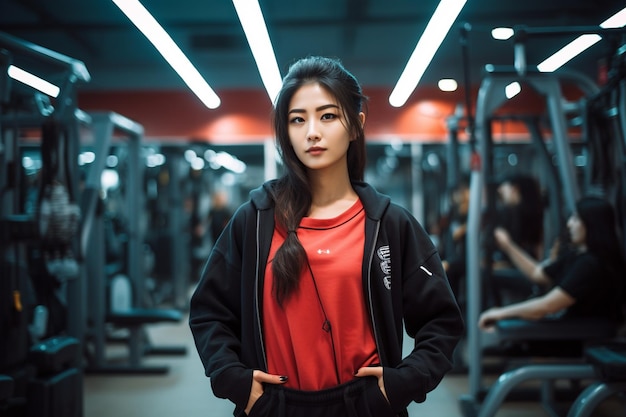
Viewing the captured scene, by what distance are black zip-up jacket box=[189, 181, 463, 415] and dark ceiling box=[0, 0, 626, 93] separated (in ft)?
1.48

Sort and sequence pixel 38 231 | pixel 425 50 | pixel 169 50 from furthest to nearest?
pixel 38 231 → pixel 169 50 → pixel 425 50

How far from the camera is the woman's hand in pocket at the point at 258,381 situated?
1051mm

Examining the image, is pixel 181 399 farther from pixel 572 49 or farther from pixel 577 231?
pixel 572 49

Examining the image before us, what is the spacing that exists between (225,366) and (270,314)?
0.14 meters

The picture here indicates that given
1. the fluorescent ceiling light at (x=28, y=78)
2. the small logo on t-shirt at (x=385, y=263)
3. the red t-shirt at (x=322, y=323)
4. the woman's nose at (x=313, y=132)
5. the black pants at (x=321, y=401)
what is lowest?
the black pants at (x=321, y=401)

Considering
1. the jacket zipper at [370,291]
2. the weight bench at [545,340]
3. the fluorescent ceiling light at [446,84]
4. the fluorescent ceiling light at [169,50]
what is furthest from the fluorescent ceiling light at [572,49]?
the weight bench at [545,340]

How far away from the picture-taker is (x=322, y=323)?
1093 mm

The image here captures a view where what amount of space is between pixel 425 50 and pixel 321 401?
0.95 metres

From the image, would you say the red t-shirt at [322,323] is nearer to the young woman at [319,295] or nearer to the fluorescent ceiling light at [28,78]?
the young woman at [319,295]

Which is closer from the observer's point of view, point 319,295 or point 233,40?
point 319,295

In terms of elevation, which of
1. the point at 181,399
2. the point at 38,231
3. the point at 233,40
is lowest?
the point at 181,399

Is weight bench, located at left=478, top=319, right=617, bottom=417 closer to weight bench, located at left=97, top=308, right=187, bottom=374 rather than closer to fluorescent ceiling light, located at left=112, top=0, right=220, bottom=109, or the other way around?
fluorescent ceiling light, located at left=112, top=0, right=220, bottom=109

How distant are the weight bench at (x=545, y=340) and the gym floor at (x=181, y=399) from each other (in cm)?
32

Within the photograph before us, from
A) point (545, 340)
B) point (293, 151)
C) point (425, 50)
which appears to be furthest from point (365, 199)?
point (545, 340)
